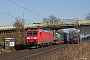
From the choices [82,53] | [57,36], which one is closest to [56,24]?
[57,36]

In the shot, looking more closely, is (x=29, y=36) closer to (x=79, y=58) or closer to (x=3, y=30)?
(x=79, y=58)

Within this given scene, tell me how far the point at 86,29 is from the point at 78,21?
318 cm

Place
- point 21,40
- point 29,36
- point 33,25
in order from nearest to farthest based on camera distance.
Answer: point 29,36
point 21,40
point 33,25

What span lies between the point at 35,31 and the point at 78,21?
2524 centimetres

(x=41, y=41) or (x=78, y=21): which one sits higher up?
(x=78, y=21)

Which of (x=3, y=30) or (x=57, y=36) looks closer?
(x=57, y=36)

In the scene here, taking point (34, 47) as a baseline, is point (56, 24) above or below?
above

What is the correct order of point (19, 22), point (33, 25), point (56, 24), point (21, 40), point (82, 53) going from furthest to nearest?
point (33, 25) → point (56, 24) → point (19, 22) → point (21, 40) → point (82, 53)

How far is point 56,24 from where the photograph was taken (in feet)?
217

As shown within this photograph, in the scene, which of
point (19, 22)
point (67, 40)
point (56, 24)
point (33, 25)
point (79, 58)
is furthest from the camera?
point (67, 40)

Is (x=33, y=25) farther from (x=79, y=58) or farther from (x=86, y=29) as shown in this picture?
(x=79, y=58)

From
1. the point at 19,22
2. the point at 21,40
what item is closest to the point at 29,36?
the point at 21,40

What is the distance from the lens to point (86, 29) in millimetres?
63500

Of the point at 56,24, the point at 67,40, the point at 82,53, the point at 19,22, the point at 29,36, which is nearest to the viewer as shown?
the point at 82,53
